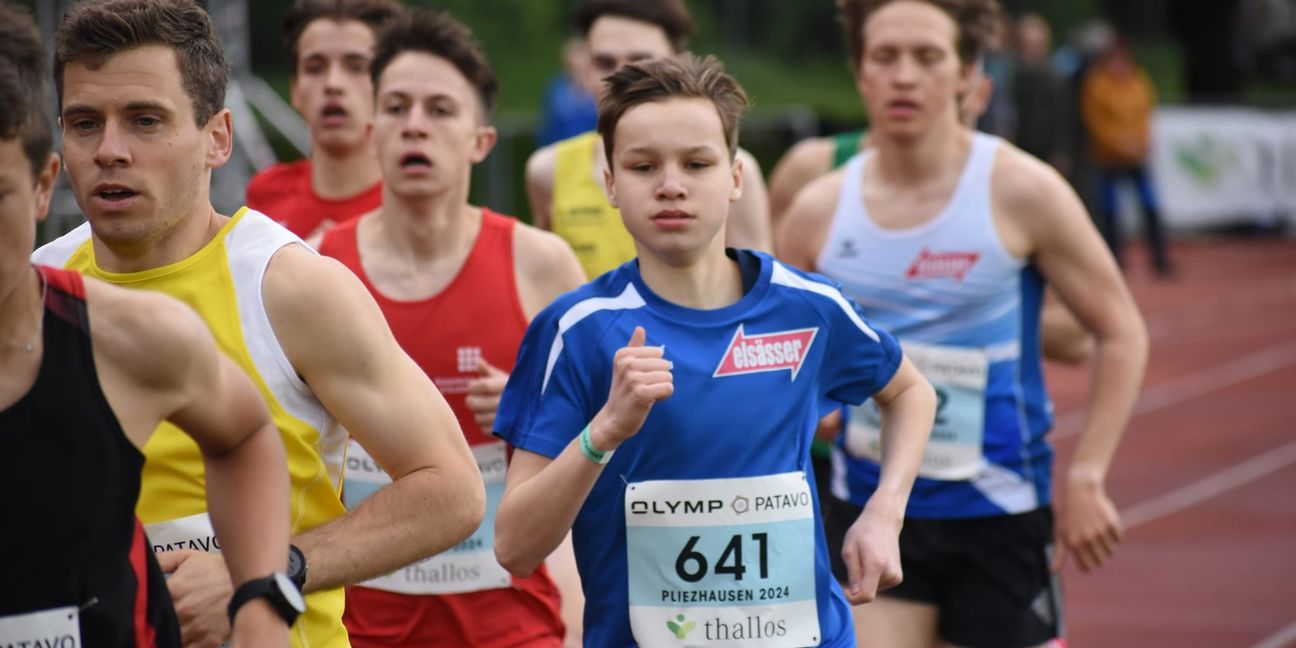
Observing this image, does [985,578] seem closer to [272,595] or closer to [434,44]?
[434,44]

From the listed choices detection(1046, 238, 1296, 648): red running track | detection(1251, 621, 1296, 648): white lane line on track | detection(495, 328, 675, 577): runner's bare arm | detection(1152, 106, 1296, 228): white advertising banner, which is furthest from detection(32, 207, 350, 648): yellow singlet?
detection(1152, 106, 1296, 228): white advertising banner

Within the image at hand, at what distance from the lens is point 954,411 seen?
465 cm

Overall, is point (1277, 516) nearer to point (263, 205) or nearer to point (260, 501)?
point (263, 205)

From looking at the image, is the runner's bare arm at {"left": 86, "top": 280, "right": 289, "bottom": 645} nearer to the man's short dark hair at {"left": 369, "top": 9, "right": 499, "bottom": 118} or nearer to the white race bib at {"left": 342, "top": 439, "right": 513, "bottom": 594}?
the white race bib at {"left": 342, "top": 439, "right": 513, "bottom": 594}

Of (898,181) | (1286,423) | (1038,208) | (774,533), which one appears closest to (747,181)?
(898,181)

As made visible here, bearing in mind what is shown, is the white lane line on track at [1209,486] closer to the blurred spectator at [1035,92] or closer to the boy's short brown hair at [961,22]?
the boy's short brown hair at [961,22]

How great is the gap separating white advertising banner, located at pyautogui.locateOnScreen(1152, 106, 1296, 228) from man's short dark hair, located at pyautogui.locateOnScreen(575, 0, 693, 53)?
1601 centimetres

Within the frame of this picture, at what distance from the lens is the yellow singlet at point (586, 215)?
5.58 metres

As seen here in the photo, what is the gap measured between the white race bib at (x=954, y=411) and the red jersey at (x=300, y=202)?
65.2 inches

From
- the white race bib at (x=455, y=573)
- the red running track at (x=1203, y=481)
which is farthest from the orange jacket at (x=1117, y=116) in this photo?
the white race bib at (x=455, y=573)

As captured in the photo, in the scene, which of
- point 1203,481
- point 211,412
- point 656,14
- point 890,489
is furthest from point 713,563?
point 1203,481

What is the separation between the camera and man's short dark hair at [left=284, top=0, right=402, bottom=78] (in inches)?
216

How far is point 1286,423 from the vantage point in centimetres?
1197

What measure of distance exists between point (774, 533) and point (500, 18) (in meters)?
15.4
